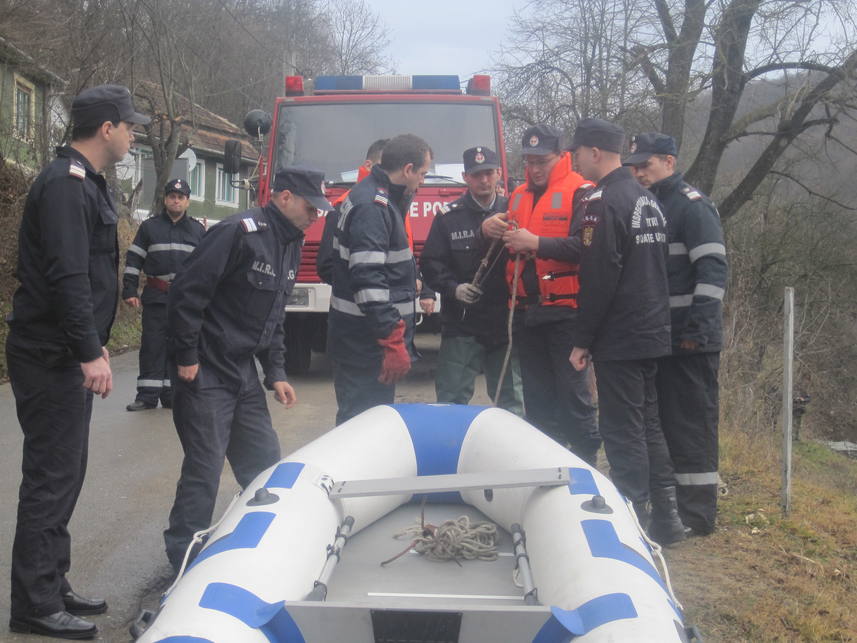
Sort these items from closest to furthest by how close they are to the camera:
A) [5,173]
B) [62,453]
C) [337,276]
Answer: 1. [62,453]
2. [337,276]
3. [5,173]

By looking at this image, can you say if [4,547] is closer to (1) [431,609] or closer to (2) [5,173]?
(1) [431,609]

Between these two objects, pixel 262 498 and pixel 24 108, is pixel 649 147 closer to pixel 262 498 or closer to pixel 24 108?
pixel 262 498

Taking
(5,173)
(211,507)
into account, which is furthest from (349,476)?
(5,173)

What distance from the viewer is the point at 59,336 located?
340 centimetres

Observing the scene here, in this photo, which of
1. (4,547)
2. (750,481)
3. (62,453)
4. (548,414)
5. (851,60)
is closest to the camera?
(62,453)

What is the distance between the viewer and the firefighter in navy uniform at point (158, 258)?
774 cm

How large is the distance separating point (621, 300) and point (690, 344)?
521 millimetres

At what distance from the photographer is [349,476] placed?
3.85 m

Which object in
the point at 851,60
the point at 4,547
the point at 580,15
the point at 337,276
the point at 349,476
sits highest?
the point at 580,15

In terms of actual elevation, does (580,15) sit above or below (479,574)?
above

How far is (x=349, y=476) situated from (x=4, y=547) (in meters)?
1.99

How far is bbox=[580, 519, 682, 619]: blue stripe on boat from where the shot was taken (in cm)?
283

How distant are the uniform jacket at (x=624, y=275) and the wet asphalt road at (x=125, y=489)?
241 centimetres

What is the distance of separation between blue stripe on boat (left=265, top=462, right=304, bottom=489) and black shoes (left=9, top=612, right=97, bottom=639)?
92 cm
